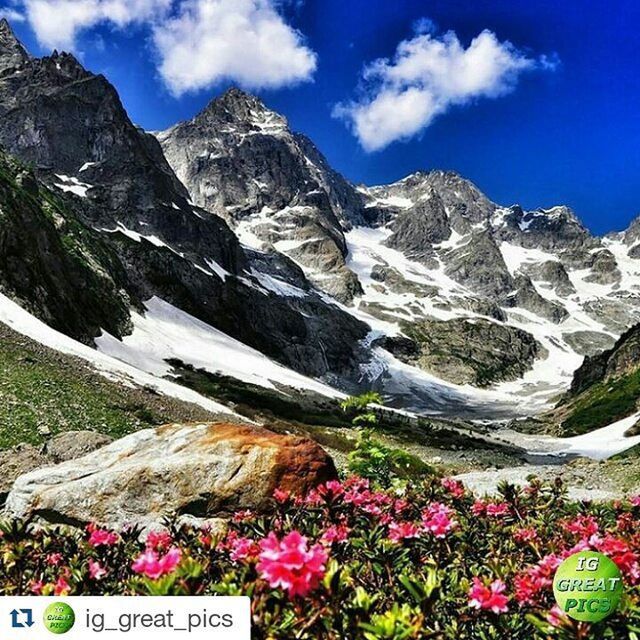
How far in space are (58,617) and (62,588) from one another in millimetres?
1272

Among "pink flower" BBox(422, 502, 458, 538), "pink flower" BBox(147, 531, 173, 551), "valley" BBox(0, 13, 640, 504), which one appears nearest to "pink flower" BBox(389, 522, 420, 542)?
"pink flower" BBox(422, 502, 458, 538)

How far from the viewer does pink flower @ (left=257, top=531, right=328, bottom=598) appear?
343 cm

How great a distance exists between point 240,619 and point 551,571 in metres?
2.48

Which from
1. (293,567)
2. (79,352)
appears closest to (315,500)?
(293,567)

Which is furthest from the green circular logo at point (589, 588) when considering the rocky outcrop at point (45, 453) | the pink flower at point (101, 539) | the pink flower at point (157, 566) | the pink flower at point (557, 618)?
the rocky outcrop at point (45, 453)

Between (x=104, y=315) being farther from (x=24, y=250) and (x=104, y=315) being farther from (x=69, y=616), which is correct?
(x=69, y=616)

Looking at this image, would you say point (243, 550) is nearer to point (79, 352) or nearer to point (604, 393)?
point (79, 352)

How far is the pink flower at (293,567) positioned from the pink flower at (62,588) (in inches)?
81.4

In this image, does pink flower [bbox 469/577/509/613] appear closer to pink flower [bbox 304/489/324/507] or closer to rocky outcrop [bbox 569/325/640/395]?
pink flower [bbox 304/489/324/507]

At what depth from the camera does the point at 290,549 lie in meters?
3.49

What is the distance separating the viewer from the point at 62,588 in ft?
14.8

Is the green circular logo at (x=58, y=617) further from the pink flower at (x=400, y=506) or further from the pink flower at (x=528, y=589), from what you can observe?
the pink flower at (x=400, y=506)

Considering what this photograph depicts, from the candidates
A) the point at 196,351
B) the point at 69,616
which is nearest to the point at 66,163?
the point at 196,351

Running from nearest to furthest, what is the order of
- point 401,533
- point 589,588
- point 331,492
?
point 589,588, point 401,533, point 331,492
